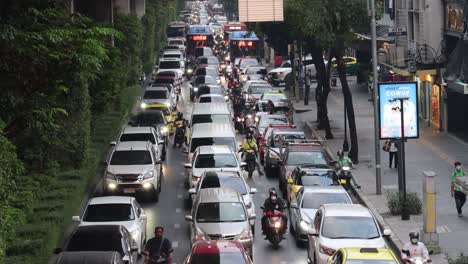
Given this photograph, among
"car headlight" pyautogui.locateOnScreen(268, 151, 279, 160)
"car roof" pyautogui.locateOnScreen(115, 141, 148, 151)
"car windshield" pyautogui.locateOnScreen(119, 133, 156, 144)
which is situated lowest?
"car headlight" pyautogui.locateOnScreen(268, 151, 279, 160)

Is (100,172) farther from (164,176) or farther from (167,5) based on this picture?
(167,5)

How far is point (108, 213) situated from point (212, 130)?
13.4 m

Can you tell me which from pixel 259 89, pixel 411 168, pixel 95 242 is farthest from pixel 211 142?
pixel 259 89

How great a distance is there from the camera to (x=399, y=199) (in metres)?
32.3

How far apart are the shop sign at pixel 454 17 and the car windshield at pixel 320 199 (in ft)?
65.9

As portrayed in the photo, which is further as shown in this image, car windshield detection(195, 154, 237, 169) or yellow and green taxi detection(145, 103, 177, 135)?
yellow and green taxi detection(145, 103, 177, 135)

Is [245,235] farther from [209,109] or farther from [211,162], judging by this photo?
[209,109]

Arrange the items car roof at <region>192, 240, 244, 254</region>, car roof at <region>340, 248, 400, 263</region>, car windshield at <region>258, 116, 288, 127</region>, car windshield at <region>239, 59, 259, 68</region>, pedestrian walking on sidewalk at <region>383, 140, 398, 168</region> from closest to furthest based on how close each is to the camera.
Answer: car roof at <region>340, 248, 400, 263</region>
car roof at <region>192, 240, 244, 254</region>
pedestrian walking on sidewalk at <region>383, 140, 398, 168</region>
car windshield at <region>258, 116, 288, 127</region>
car windshield at <region>239, 59, 259, 68</region>

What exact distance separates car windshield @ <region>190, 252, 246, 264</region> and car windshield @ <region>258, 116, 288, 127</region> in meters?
26.8

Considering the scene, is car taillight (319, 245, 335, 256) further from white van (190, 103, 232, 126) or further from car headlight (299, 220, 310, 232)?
white van (190, 103, 232, 126)

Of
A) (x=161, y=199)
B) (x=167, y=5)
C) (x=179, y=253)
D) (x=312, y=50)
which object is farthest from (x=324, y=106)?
(x=167, y=5)

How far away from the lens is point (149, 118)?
48.1 m

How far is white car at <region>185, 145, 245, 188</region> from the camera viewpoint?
34938mm

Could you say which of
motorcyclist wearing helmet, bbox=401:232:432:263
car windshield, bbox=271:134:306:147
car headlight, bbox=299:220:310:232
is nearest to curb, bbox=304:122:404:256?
car headlight, bbox=299:220:310:232
